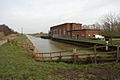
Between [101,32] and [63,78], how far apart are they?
53532mm

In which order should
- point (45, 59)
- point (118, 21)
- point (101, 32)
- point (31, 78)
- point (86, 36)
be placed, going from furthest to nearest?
point (101, 32)
point (86, 36)
point (118, 21)
point (45, 59)
point (31, 78)

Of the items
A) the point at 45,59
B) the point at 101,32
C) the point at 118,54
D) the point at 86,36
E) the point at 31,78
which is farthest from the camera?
the point at 101,32

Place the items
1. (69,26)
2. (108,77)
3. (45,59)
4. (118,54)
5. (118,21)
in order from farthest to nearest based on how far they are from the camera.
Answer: (69,26) < (118,21) < (45,59) < (118,54) < (108,77)

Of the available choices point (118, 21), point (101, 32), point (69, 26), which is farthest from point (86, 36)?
point (69, 26)

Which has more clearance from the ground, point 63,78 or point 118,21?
point 118,21

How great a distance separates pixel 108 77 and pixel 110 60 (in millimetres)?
6495

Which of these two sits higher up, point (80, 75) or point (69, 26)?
point (69, 26)

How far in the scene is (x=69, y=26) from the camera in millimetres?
72438

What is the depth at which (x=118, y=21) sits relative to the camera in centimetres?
4931

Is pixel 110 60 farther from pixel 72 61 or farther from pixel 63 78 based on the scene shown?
pixel 63 78

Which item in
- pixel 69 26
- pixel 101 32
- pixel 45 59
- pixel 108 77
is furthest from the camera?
pixel 69 26

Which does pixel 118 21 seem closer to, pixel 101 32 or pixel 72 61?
pixel 101 32

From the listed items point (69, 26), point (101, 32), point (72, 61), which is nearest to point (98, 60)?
point (72, 61)

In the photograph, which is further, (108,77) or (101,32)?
(101,32)
